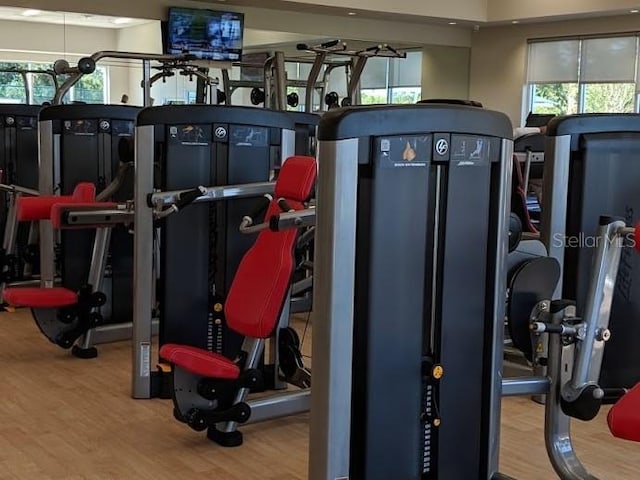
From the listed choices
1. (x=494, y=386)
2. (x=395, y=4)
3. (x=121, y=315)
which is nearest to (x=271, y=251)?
(x=494, y=386)

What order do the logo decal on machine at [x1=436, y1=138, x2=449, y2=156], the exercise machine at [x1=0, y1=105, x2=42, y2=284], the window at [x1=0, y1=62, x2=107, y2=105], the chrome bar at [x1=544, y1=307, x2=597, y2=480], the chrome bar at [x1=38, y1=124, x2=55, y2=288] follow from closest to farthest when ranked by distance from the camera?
1. the logo decal on machine at [x1=436, y1=138, x2=449, y2=156]
2. the chrome bar at [x1=544, y1=307, x2=597, y2=480]
3. the chrome bar at [x1=38, y1=124, x2=55, y2=288]
4. the exercise machine at [x1=0, y1=105, x2=42, y2=284]
5. the window at [x1=0, y1=62, x2=107, y2=105]

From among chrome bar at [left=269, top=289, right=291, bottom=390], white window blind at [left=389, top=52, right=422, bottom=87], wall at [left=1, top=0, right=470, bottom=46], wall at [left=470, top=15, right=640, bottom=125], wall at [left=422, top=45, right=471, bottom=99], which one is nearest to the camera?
chrome bar at [left=269, top=289, right=291, bottom=390]

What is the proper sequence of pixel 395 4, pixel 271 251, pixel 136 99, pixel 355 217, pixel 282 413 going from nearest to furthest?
pixel 355 217
pixel 271 251
pixel 282 413
pixel 136 99
pixel 395 4

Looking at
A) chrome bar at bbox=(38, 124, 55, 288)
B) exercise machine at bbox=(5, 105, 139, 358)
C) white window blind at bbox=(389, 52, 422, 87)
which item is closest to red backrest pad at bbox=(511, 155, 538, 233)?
exercise machine at bbox=(5, 105, 139, 358)

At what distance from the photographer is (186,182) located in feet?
12.7

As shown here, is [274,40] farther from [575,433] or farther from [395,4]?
[575,433]

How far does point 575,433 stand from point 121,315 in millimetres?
2641

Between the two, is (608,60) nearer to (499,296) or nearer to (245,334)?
(245,334)

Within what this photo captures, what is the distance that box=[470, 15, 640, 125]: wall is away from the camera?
542 inches

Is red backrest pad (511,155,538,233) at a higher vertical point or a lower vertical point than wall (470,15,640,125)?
lower

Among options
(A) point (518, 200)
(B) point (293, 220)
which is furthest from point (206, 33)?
(B) point (293, 220)

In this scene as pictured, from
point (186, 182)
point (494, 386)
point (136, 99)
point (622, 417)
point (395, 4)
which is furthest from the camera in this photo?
point (395, 4)

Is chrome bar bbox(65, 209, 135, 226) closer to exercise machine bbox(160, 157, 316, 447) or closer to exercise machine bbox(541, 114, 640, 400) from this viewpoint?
exercise machine bbox(160, 157, 316, 447)

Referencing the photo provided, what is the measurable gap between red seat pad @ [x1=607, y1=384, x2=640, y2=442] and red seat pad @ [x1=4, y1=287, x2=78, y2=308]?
10.3ft
